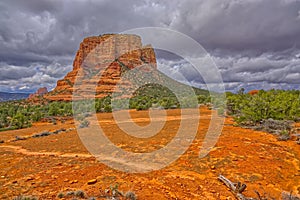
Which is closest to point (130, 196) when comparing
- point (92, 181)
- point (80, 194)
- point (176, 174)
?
point (80, 194)

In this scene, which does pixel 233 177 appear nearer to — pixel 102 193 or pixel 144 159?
pixel 144 159

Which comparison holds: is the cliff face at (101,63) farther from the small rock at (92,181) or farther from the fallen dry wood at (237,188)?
the fallen dry wood at (237,188)

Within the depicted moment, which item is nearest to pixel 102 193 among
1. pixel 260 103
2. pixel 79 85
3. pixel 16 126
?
pixel 260 103

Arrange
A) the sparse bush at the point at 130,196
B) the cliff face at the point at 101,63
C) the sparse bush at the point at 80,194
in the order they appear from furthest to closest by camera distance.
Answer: the cliff face at the point at 101,63 < the sparse bush at the point at 80,194 < the sparse bush at the point at 130,196

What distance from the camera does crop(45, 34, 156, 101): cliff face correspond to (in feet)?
209

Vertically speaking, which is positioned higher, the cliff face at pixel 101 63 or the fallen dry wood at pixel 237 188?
the cliff face at pixel 101 63

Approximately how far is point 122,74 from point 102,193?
65.4m

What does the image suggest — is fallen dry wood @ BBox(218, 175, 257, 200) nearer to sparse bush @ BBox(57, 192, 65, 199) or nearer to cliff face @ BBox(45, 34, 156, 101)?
sparse bush @ BBox(57, 192, 65, 199)

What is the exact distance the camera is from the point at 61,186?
17.5 ft

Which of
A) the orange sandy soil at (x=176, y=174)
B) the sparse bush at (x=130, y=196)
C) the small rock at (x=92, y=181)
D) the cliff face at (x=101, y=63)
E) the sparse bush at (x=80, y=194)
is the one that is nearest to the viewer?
the sparse bush at (x=130, y=196)

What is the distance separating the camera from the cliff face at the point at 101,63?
209 ft

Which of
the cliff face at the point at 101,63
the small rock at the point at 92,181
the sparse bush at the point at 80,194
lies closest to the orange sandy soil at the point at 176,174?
the small rock at the point at 92,181

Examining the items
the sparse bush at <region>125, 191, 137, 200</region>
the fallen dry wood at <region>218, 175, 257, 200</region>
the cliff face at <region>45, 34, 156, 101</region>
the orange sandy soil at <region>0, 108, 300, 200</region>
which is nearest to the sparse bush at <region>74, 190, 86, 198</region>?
the orange sandy soil at <region>0, 108, 300, 200</region>

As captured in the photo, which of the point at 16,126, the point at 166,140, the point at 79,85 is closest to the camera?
the point at 166,140
